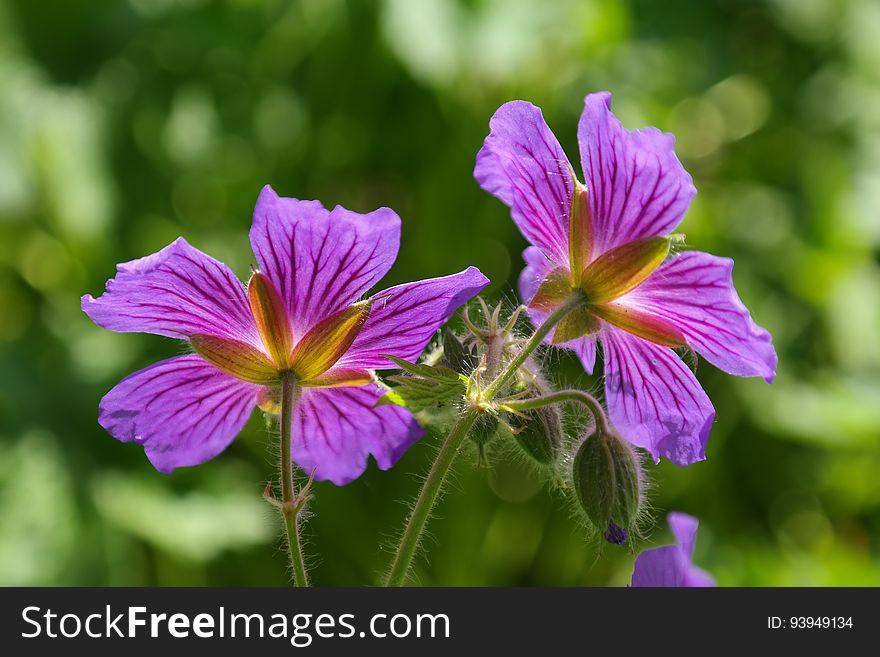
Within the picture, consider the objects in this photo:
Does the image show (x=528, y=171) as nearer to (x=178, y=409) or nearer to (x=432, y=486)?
(x=432, y=486)

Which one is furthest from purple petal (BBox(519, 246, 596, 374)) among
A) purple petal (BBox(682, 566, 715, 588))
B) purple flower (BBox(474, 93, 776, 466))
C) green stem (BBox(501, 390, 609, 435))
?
purple petal (BBox(682, 566, 715, 588))

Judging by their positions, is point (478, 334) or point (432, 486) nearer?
point (432, 486)

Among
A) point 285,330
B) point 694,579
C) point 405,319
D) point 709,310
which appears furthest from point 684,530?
point 285,330

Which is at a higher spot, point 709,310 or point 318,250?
point 318,250

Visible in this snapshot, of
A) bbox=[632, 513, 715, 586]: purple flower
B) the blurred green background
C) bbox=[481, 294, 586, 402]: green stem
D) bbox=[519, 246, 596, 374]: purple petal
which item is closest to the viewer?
bbox=[481, 294, 586, 402]: green stem

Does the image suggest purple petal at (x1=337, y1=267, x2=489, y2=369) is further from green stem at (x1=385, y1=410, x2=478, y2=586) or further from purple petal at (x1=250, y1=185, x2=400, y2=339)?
green stem at (x1=385, y1=410, x2=478, y2=586)

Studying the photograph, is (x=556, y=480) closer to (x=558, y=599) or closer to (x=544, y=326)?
(x=558, y=599)

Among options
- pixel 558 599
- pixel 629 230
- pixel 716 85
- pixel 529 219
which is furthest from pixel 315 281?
pixel 716 85

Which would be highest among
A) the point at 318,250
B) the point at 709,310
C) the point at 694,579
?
the point at 318,250
